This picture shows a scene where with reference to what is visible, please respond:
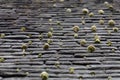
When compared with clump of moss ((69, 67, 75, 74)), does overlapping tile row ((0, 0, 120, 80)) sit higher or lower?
higher

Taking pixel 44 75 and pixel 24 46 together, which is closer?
pixel 44 75

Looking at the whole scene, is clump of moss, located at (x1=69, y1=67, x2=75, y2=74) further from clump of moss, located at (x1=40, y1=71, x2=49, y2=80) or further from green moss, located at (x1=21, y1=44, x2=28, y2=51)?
green moss, located at (x1=21, y1=44, x2=28, y2=51)

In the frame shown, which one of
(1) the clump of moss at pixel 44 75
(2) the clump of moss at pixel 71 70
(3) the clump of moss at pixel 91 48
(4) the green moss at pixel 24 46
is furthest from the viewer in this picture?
(4) the green moss at pixel 24 46

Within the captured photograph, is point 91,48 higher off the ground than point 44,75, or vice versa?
point 91,48

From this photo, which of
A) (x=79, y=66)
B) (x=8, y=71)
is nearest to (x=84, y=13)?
(x=79, y=66)

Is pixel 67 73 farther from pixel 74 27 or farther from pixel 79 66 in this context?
pixel 74 27

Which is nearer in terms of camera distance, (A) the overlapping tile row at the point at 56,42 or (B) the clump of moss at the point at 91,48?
(A) the overlapping tile row at the point at 56,42

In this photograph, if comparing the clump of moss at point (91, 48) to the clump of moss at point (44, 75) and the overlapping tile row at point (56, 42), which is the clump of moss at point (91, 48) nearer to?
the overlapping tile row at point (56, 42)

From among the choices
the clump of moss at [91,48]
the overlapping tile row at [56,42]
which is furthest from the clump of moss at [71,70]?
the clump of moss at [91,48]

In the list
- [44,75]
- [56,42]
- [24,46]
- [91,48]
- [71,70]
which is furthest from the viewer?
[56,42]

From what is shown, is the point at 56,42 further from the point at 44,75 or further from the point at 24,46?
the point at 44,75

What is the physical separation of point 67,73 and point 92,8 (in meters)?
2.62

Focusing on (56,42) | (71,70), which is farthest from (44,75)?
(56,42)

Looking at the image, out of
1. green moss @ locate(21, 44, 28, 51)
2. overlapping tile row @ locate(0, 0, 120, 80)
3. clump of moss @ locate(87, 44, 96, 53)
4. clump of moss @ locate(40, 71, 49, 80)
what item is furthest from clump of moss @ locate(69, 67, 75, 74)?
green moss @ locate(21, 44, 28, 51)
